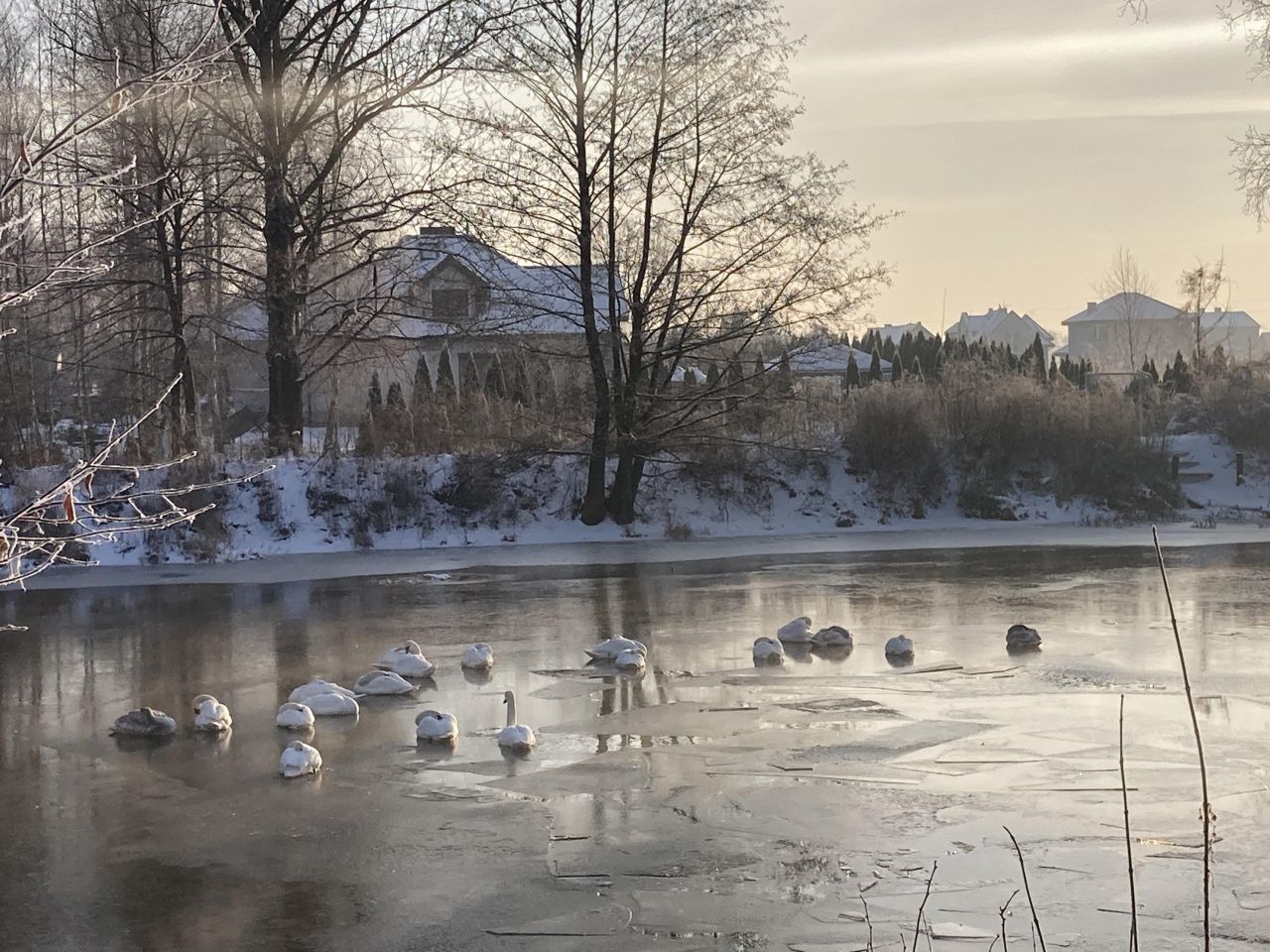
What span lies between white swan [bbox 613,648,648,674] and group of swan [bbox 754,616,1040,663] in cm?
94

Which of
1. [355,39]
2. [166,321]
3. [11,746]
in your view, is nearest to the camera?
[11,746]

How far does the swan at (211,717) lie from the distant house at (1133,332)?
7095 centimetres

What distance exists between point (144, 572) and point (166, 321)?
884 cm

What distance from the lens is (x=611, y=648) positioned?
1133 cm

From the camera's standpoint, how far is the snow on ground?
20.3 meters

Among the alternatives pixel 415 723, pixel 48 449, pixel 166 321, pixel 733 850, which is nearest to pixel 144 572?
pixel 48 449

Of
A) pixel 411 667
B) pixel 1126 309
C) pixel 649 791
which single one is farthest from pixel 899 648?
pixel 1126 309

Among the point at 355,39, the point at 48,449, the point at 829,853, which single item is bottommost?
the point at 829,853

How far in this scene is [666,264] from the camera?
22.2 metres

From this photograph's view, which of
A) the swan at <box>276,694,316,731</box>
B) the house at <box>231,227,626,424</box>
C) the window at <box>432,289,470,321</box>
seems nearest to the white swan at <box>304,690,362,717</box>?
the swan at <box>276,694,316,731</box>

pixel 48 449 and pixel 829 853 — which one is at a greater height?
pixel 48 449

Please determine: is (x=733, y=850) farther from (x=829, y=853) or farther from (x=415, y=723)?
(x=415, y=723)

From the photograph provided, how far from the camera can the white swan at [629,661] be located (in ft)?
35.8

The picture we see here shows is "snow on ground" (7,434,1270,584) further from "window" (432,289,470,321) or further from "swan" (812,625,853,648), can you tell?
"swan" (812,625,853,648)
